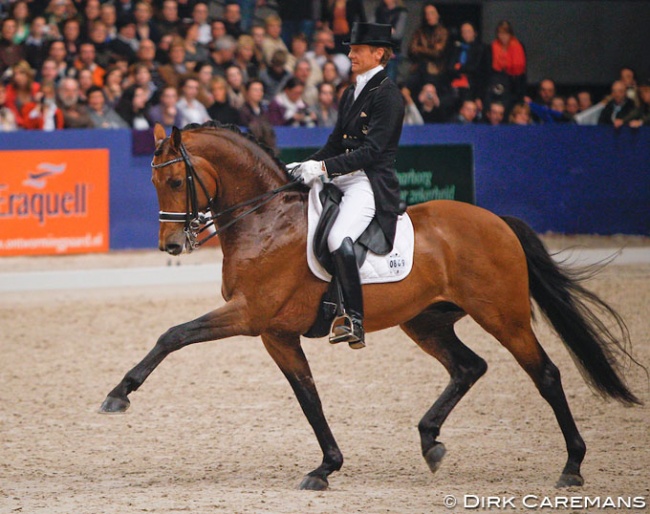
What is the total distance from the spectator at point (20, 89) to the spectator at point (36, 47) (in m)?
0.74

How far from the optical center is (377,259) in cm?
583

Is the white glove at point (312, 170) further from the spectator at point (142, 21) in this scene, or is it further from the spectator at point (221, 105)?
the spectator at point (142, 21)

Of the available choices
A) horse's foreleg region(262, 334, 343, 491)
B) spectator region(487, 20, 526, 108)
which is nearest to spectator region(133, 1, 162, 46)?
spectator region(487, 20, 526, 108)

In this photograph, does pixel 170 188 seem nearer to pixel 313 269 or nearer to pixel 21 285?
pixel 313 269

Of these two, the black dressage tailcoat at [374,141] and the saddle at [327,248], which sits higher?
the black dressage tailcoat at [374,141]

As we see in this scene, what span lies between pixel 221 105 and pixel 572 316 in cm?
780

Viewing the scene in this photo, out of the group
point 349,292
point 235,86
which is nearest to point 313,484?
point 349,292

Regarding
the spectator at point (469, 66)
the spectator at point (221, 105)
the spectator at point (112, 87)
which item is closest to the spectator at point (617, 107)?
the spectator at point (469, 66)

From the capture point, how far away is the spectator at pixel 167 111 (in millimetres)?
12734

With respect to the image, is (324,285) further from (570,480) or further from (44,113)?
(44,113)

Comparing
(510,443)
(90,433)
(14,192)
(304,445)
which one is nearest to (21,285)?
(14,192)

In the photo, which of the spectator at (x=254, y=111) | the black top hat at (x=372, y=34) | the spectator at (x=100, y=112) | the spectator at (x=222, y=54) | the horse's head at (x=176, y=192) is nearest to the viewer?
the horse's head at (x=176, y=192)

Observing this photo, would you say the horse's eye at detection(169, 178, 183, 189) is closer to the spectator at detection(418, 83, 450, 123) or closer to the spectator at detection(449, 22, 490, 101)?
the spectator at detection(418, 83, 450, 123)

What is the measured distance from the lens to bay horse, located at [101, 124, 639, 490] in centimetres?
559
